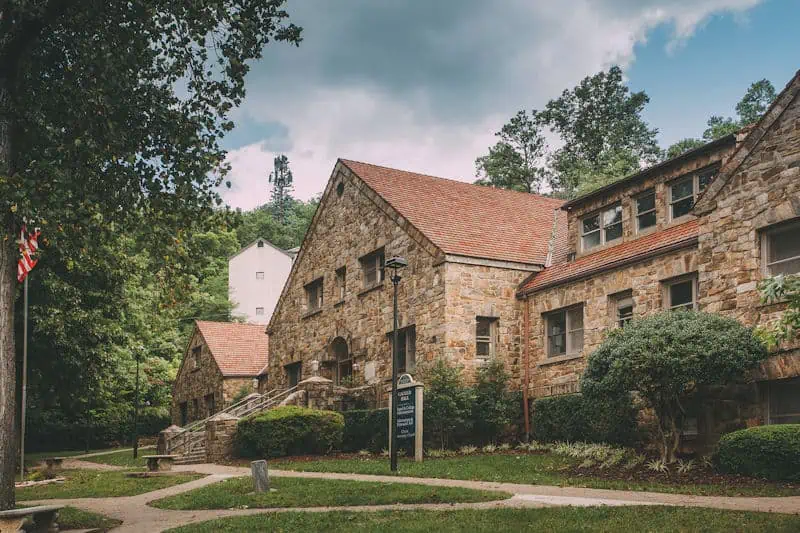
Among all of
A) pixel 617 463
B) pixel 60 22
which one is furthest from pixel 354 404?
pixel 60 22

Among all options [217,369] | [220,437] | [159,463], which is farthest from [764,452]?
[217,369]

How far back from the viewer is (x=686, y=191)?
21281 mm

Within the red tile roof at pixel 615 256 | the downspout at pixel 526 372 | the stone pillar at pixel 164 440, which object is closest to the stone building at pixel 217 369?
the stone pillar at pixel 164 440

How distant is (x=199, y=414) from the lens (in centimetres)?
4250

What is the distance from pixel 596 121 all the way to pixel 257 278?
105 ft

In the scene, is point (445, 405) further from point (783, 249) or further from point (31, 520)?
point (31, 520)

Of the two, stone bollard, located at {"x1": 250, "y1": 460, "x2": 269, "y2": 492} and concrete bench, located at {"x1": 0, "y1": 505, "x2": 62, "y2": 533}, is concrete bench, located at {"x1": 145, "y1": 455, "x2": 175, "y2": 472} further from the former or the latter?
concrete bench, located at {"x1": 0, "y1": 505, "x2": 62, "y2": 533}

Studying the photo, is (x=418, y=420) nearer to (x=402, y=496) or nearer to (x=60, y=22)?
(x=402, y=496)

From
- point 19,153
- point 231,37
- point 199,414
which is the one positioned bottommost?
point 199,414

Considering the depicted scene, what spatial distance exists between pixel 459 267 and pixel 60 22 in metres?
13.8

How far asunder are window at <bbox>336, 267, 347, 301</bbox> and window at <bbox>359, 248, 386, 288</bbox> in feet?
4.53

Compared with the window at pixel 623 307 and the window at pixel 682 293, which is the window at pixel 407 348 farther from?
the window at pixel 682 293

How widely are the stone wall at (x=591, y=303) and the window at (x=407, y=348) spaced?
374 cm

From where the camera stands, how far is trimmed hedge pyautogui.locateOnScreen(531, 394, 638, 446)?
19.7 metres
